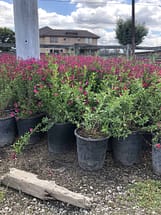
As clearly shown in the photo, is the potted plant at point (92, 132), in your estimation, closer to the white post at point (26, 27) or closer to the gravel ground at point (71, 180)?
the gravel ground at point (71, 180)

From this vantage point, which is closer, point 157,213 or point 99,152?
point 157,213

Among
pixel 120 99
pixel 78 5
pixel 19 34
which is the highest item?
pixel 78 5

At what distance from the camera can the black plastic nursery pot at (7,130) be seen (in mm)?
2799

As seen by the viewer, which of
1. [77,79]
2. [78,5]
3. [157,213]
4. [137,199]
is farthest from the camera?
[78,5]

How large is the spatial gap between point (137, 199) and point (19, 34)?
130 inches

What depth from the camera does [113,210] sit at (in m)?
1.77

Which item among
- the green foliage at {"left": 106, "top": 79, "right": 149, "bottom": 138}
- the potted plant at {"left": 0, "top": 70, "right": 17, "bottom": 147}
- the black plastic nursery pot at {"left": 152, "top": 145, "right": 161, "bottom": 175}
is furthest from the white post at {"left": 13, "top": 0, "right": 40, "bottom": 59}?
the black plastic nursery pot at {"left": 152, "top": 145, "right": 161, "bottom": 175}

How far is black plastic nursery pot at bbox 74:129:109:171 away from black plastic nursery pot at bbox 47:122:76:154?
275 mm

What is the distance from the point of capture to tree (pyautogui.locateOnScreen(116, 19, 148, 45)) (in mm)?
23725

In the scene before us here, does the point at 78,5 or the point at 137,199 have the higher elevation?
the point at 78,5

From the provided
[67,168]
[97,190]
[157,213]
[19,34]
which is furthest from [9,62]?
[157,213]

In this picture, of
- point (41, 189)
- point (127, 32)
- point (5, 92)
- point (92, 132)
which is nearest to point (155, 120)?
point (92, 132)

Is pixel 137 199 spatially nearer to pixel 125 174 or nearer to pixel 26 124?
pixel 125 174

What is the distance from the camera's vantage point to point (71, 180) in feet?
6.98
